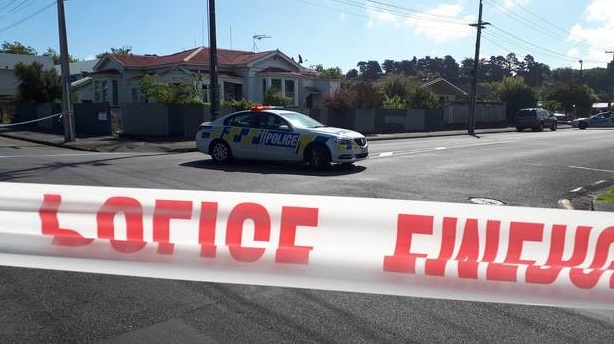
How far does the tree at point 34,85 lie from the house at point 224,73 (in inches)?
180

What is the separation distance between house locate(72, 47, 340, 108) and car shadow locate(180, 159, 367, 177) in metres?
23.1

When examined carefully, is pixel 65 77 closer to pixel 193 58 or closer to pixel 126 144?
pixel 126 144

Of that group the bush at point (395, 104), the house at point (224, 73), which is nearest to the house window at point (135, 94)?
the house at point (224, 73)

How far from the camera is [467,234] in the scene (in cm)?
392

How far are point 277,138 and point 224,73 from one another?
26996mm

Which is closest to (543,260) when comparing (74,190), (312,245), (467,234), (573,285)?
(573,285)

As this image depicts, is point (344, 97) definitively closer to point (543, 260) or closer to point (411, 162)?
point (411, 162)

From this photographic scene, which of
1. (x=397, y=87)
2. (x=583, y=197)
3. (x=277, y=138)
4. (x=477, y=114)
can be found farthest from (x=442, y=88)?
(x=583, y=197)

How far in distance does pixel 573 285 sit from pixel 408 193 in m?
5.49

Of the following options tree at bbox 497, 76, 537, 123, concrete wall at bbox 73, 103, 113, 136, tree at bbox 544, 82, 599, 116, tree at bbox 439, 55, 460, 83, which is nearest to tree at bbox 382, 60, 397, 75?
tree at bbox 439, 55, 460, 83

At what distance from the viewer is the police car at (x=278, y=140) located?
477 inches

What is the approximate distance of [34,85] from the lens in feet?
118

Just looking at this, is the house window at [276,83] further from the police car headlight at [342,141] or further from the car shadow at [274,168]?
the police car headlight at [342,141]

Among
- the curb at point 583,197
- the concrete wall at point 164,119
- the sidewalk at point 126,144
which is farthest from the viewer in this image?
the concrete wall at point 164,119
